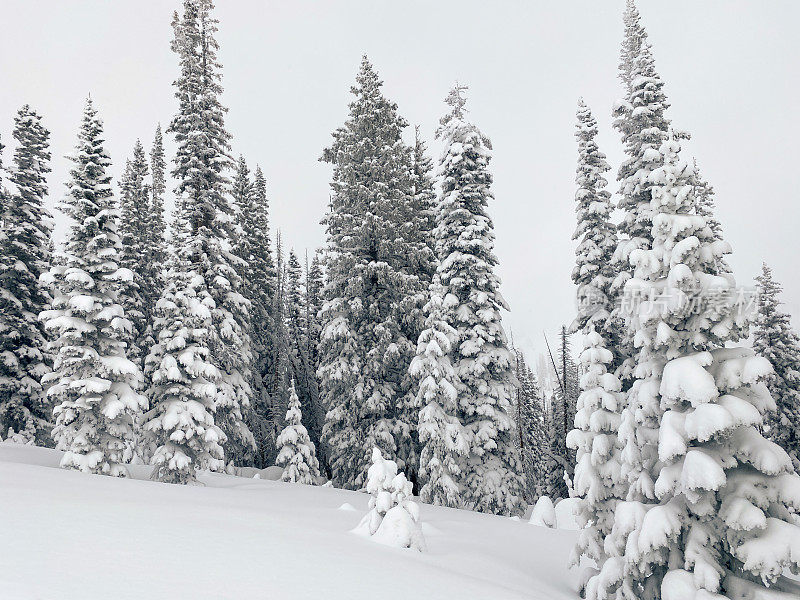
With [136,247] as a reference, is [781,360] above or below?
below

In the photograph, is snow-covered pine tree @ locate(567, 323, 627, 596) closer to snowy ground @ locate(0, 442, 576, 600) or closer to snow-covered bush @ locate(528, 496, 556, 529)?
snowy ground @ locate(0, 442, 576, 600)

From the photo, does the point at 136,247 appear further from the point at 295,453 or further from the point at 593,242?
the point at 593,242

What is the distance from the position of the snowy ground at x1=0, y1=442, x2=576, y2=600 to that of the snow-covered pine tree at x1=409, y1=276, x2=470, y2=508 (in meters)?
7.04

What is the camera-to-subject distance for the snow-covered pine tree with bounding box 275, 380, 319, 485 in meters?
28.3

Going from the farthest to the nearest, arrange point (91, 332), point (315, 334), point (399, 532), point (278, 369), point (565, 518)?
point (315, 334) < point (278, 369) < point (565, 518) < point (91, 332) < point (399, 532)

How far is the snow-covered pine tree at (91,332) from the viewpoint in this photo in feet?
55.7

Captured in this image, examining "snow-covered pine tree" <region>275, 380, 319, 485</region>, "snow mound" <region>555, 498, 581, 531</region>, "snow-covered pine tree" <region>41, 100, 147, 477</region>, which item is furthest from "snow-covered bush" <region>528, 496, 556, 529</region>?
"snow-covered pine tree" <region>275, 380, 319, 485</region>

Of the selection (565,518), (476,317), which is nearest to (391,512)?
(565,518)

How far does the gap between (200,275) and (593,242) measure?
16047 mm

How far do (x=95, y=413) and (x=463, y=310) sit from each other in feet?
46.5

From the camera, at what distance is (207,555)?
21.1 ft

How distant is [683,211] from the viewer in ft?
33.9

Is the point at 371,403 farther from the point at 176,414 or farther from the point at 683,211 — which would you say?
the point at 683,211

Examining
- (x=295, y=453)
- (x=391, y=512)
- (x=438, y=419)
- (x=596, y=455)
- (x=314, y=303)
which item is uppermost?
(x=314, y=303)
